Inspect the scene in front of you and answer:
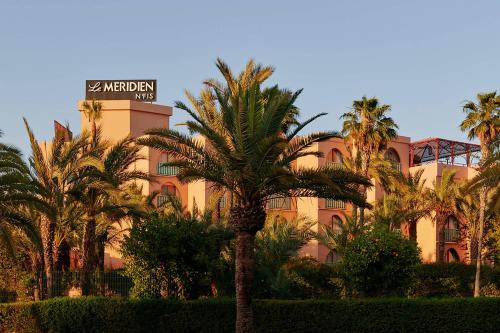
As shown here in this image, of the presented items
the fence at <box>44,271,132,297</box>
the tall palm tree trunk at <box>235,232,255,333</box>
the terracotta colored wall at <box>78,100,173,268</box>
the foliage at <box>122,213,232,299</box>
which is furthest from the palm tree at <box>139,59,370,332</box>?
the terracotta colored wall at <box>78,100,173,268</box>

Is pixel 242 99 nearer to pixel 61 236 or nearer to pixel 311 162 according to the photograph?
pixel 61 236

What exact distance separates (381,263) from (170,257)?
304 inches

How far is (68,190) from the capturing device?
27.8 m

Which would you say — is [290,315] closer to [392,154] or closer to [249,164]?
[249,164]

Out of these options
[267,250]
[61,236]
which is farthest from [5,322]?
[267,250]

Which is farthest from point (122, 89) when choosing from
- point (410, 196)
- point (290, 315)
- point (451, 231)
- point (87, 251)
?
point (290, 315)

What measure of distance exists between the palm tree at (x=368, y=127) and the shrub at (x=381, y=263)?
1494cm

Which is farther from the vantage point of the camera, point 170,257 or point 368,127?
point 368,127

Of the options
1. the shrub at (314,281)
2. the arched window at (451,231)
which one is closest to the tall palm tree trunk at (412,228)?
the arched window at (451,231)

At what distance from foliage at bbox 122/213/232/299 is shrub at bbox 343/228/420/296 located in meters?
5.09

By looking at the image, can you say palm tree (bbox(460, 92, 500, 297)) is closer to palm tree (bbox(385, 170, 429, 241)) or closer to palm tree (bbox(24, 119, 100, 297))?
palm tree (bbox(385, 170, 429, 241))

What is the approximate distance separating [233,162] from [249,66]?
11390 millimetres

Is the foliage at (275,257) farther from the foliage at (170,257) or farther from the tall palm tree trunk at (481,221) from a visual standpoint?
the tall palm tree trunk at (481,221)

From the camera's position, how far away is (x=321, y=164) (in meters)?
49.1
